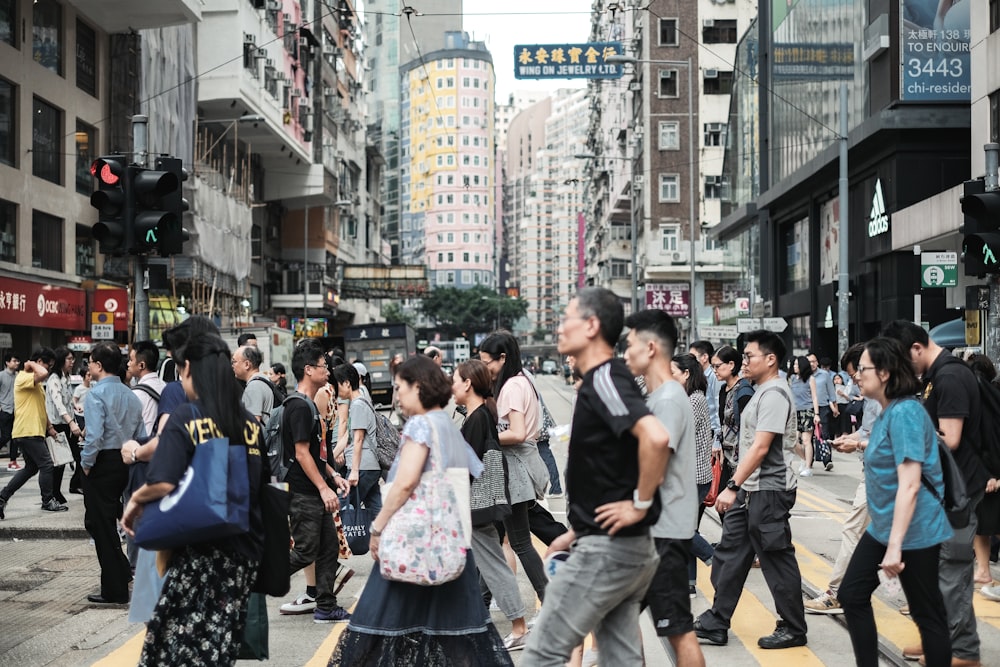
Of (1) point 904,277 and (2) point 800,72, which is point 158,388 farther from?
(2) point 800,72

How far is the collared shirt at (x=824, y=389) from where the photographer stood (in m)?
20.3

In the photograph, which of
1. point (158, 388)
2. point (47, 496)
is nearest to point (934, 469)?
point (158, 388)

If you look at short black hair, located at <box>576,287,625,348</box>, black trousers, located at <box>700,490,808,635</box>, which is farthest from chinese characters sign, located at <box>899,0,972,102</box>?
short black hair, located at <box>576,287,625,348</box>

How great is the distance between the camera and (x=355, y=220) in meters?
76.8

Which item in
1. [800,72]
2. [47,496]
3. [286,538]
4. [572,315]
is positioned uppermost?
[800,72]

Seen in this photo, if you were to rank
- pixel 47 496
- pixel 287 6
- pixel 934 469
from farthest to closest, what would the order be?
pixel 287 6, pixel 47 496, pixel 934 469

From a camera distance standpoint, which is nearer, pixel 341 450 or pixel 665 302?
pixel 341 450

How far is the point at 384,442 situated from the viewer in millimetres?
9664

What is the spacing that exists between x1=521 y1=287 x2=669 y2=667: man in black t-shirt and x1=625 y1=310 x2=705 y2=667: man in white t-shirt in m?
0.90

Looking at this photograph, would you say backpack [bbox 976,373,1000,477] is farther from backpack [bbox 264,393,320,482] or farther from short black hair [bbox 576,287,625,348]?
backpack [bbox 264,393,320,482]

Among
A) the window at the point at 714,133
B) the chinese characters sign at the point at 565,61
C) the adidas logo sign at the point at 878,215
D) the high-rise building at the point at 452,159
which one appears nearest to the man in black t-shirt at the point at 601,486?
the chinese characters sign at the point at 565,61

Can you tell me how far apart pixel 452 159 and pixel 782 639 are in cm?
15936

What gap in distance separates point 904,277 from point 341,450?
1916cm

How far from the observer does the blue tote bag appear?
4855mm
